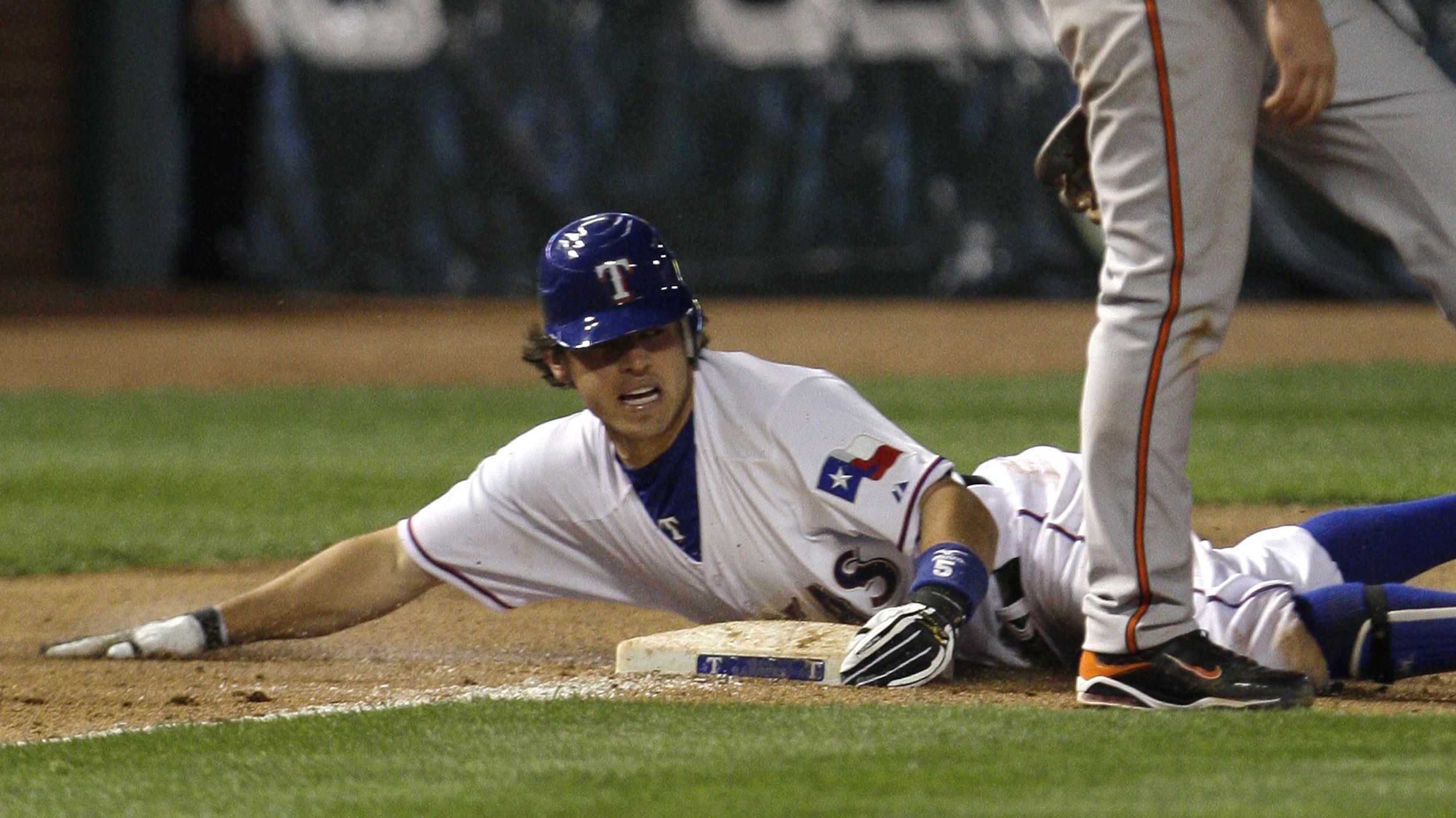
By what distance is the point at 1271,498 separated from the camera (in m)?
5.74

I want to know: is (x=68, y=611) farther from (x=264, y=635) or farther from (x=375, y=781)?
(x=375, y=781)

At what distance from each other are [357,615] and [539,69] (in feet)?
32.4

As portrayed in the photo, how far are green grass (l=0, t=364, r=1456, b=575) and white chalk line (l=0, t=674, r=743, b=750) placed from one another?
233 centimetres

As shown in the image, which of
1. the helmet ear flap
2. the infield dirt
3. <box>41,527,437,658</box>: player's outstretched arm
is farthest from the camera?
<box>41,527,437,658</box>: player's outstretched arm

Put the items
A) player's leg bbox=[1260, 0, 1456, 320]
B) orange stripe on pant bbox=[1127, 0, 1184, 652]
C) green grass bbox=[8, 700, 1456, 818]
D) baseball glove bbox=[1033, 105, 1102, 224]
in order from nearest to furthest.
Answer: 1. green grass bbox=[8, 700, 1456, 818]
2. orange stripe on pant bbox=[1127, 0, 1184, 652]
3. player's leg bbox=[1260, 0, 1456, 320]
4. baseball glove bbox=[1033, 105, 1102, 224]

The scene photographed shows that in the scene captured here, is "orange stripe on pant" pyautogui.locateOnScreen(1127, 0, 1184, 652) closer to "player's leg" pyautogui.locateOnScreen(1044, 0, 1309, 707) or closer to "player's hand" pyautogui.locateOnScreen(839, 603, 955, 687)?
"player's leg" pyautogui.locateOnScreen(1044, 0, 1309, 707)

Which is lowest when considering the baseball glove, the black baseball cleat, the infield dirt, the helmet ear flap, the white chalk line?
the infield dirt

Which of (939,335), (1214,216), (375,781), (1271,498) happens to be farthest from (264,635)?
(939,335)

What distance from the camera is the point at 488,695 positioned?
3.32m

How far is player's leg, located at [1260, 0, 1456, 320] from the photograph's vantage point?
9.26 ft

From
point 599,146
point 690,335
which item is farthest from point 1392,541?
point 599,146

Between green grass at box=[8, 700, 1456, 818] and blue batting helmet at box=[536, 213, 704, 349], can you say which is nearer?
green grass at box=[8, 700, 1456, 818]

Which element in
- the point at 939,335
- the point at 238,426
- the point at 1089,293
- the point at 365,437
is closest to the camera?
the point at 365,437

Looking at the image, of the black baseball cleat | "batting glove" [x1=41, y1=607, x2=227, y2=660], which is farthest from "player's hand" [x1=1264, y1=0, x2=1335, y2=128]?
"batting glove" [x1=41, y1=607, x2=227, y2=660]
